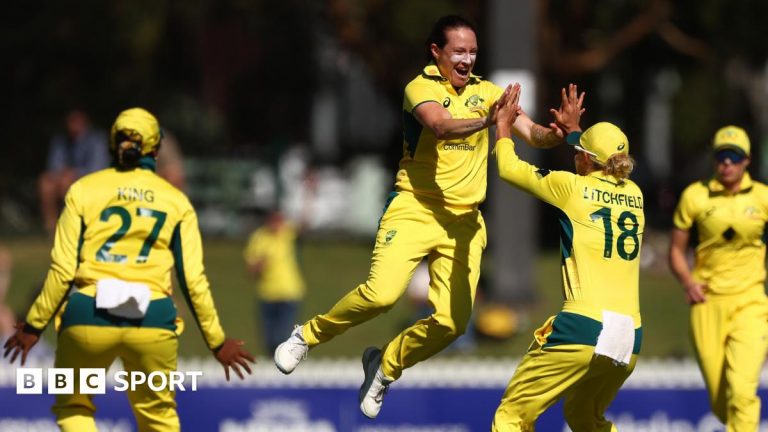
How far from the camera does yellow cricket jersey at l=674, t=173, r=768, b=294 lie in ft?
36.8

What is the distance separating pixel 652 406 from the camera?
1350 centimetres

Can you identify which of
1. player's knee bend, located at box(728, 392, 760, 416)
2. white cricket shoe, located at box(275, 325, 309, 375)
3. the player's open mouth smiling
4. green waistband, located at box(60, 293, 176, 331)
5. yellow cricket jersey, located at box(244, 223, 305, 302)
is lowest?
player's knee bend, located at box(728, 392, 760, 416)

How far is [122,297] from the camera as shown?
907 cm

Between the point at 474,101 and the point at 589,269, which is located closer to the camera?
the point at 589,269

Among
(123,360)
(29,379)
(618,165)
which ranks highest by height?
(618,165)

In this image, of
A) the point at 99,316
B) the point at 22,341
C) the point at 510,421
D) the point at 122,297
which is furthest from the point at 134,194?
the point at 510,421

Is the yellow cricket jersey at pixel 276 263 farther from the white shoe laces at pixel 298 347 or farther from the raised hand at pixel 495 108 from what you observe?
the raised hand at pixel 495 108

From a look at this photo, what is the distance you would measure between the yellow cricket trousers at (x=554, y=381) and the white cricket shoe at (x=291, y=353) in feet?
4.38

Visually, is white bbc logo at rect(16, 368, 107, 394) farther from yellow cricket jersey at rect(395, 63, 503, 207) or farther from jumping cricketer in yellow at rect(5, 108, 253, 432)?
yellow cricket jersey at rect(395, 63, 503, 207)

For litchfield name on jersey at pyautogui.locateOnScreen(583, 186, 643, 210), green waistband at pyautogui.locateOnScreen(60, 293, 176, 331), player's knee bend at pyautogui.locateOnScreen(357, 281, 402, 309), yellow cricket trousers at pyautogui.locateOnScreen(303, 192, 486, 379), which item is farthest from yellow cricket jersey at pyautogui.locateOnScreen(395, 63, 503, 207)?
green waistband at pyautogui.locateOnScreen(60, 293, 176, 331)

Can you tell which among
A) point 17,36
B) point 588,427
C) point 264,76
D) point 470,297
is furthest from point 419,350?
point 264,76

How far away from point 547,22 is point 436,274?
14990 mm

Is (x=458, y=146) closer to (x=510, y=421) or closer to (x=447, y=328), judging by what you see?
(x=447, y=328)

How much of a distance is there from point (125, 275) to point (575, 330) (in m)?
2.64
